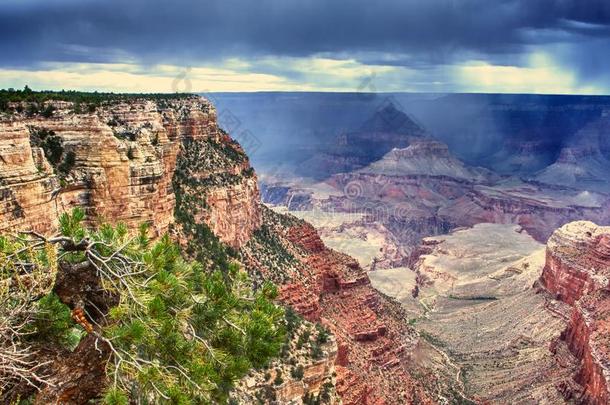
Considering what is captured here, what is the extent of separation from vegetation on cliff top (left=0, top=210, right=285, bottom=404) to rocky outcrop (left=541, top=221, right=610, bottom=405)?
43737 millimetres

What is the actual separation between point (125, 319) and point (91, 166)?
1717 centimetres

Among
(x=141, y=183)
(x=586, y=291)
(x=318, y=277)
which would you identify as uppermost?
(x=141, y=183)

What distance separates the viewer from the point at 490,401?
58.4 metres

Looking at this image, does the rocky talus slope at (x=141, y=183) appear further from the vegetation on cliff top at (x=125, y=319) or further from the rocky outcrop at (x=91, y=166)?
the vegetation on cliff top at (x=125, y=319)

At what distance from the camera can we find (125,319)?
1283 cm

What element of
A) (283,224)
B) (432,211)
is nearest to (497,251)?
(432,211)

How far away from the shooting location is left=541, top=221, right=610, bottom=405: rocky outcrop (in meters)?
53.1

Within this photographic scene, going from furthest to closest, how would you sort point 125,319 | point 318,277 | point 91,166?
point 318,277
point 91,166
point 125,319

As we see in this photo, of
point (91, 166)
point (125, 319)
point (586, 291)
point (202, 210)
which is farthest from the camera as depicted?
point (586, 291)

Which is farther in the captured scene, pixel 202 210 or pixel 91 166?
pixel 202 210

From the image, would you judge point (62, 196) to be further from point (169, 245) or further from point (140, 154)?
point (169, 245)

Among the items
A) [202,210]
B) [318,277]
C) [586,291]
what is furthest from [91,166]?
[586,291]

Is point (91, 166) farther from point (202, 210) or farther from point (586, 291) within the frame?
point (586, 291)

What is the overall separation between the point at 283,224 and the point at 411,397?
19.0 metres
